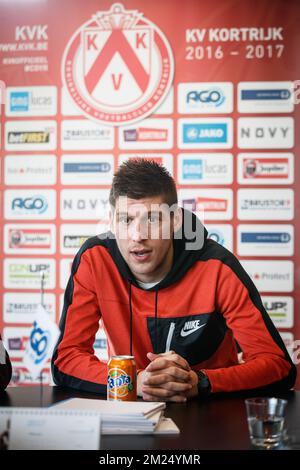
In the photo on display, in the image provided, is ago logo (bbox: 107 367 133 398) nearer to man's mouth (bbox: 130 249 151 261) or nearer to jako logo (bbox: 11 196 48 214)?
man's mouth (bbox: 130 249 151 261)

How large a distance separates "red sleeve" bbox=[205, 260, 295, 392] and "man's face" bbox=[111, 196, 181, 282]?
0.76 feet

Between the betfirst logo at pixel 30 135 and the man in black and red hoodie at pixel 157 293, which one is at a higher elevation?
the betfirst logo at pixel 30 135

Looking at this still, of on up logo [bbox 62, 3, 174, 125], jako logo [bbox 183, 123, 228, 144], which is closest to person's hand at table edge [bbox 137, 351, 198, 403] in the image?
jako logo [bbox 183, 123, 228, 144]

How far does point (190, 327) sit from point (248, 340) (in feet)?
0.67

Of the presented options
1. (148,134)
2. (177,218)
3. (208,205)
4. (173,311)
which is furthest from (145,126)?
(173,311)

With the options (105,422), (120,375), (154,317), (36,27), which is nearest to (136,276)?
(154,317)

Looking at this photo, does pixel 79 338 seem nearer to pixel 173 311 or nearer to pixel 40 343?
pixel 173 311

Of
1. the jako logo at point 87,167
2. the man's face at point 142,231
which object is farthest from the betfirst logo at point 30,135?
the man's face at point 142,231

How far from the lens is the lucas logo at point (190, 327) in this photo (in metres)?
1.81

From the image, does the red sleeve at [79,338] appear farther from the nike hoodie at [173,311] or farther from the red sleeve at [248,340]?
the red sleeve at [248,340]

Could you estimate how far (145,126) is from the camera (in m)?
3.38
